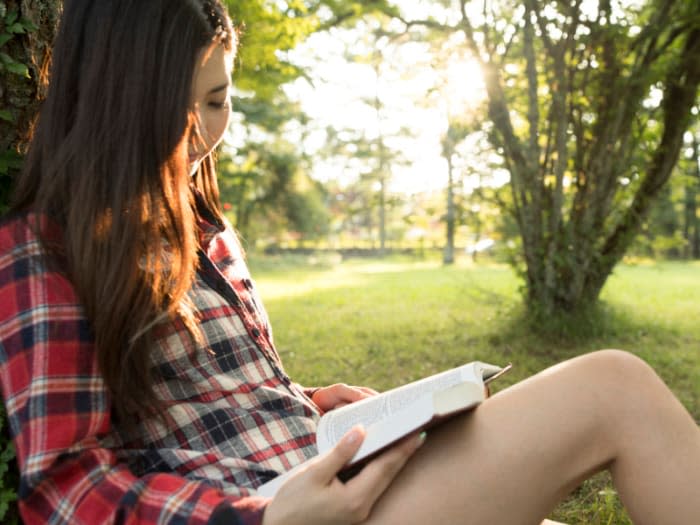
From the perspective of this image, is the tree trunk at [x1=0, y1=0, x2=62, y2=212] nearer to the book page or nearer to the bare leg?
the book page

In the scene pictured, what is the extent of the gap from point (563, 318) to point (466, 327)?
1.14 metres

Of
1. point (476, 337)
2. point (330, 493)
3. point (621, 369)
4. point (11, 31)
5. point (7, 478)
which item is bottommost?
point (476, 337)

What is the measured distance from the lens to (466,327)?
19.3ft

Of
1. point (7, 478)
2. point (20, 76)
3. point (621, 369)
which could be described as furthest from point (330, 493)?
point (20, 76)

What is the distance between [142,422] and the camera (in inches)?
45.0

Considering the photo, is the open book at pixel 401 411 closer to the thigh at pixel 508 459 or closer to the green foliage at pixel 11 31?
the thigh at pixel 508 459

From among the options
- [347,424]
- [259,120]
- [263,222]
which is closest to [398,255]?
[263,222]

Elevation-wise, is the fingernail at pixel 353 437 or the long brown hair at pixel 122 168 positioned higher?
the long brown hair at pixel 122 168

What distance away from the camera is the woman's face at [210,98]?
118 cm

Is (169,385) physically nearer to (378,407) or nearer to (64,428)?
(64,428)

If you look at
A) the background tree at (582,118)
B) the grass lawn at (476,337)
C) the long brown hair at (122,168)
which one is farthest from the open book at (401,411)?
the background tree at (582,118)

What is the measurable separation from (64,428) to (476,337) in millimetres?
4641

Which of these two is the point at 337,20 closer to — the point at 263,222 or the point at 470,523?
the point at 470,523

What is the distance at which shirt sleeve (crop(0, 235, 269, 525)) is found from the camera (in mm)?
980
